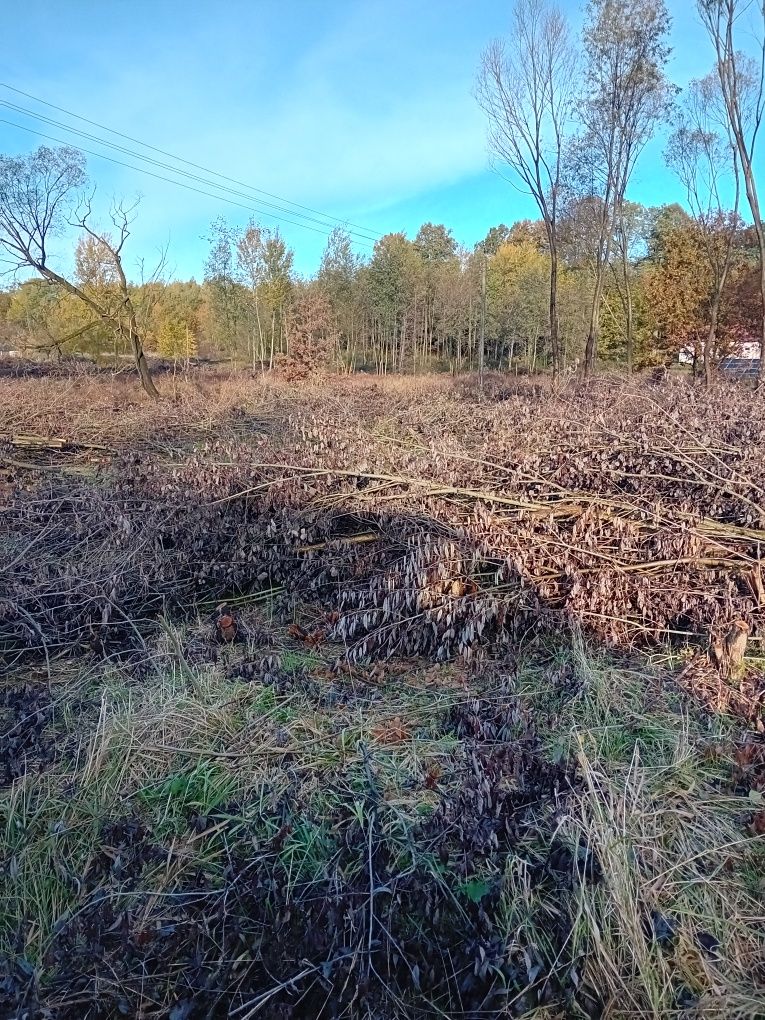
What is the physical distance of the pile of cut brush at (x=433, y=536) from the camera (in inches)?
136

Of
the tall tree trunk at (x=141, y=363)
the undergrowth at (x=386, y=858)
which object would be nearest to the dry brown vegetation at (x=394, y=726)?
the undergrowth at (x=386, y=858)

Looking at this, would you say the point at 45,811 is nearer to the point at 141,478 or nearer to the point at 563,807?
the point at 563,807

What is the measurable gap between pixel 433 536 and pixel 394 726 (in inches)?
49.3

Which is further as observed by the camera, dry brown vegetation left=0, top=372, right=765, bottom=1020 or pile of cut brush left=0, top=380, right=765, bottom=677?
pile of cut brush left=0, top=380, right=765, bottom=677

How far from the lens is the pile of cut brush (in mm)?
3451

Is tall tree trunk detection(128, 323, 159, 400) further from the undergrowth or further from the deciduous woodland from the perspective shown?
the undergrowth

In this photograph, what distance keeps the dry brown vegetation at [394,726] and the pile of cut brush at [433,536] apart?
20 mm

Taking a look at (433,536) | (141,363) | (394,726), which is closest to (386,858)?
(394,726)

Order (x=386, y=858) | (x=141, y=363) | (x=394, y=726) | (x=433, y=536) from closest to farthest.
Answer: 1. (x=386, y=858)
2. (x=394, y=726)
3. (x=433, y=536)
4. (x=141, y=363)

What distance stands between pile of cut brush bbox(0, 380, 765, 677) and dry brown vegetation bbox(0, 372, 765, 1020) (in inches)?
0.8

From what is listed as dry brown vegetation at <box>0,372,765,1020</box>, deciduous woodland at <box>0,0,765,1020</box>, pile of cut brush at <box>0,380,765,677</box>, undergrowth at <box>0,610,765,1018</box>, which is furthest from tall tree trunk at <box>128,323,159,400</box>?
undergrowth at <box>0,610,765,1018</box>

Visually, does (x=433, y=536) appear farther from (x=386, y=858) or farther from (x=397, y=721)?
(x=386, y=858)

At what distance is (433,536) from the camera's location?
379cm

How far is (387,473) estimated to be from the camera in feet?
13.9
